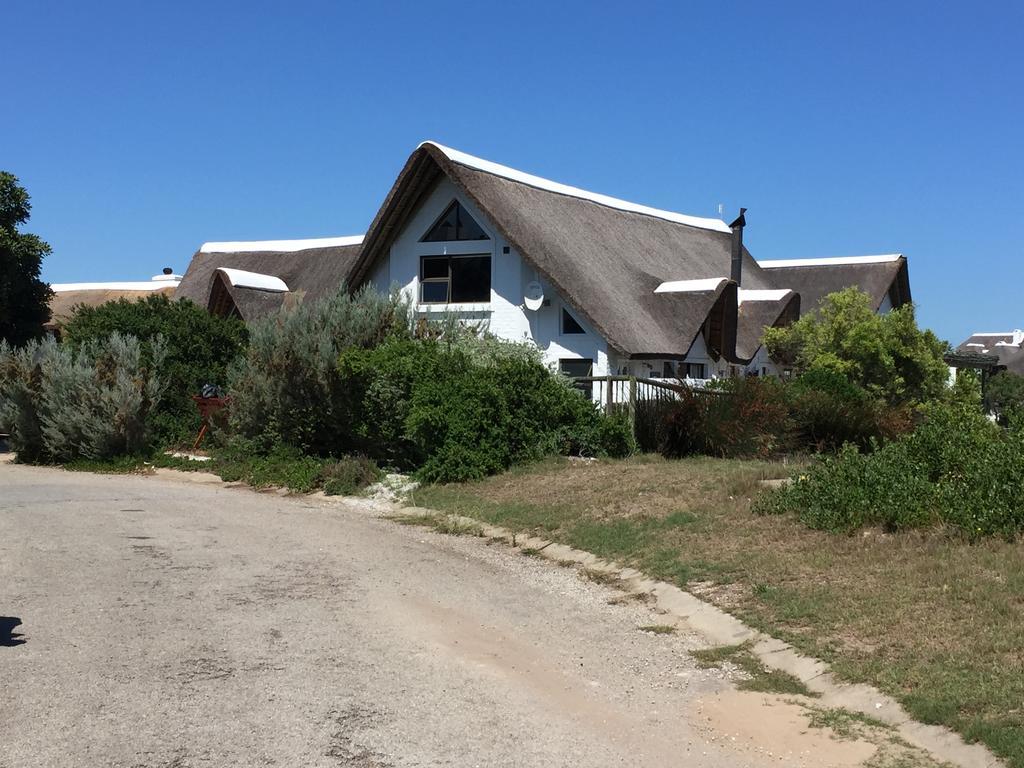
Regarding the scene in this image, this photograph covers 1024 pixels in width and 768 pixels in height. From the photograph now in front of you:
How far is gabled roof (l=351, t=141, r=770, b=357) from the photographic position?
27266 millimetres

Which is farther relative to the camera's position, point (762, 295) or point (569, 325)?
Result: point (762, 295)

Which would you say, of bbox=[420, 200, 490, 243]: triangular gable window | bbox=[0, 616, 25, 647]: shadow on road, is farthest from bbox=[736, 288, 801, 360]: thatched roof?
bbox=[0, 616, 25, 647]: shadow on road

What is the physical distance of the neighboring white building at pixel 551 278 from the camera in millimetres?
27641

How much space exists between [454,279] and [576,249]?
3.37 m

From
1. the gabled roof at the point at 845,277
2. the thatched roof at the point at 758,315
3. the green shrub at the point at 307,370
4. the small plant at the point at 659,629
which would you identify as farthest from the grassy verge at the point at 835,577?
the gabled roof at the point at 845,277

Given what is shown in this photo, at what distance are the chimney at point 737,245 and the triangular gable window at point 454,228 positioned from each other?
11.1m

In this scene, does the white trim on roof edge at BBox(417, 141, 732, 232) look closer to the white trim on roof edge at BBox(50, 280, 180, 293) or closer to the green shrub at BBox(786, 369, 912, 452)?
the green shrub at BBox(786, 369, 912, 452)

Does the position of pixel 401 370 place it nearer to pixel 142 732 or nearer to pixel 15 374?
pixel 15 374

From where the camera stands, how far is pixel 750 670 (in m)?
8.86

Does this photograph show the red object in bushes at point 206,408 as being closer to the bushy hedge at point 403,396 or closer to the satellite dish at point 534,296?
the bushy hedge at point 403,396

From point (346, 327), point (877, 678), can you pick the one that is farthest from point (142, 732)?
point (346, 327)

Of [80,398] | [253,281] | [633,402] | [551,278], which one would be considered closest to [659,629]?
[633,402]

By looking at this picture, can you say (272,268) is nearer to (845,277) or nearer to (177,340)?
(177,340)

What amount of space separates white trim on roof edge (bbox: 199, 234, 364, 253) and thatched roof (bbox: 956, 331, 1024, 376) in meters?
38.1
